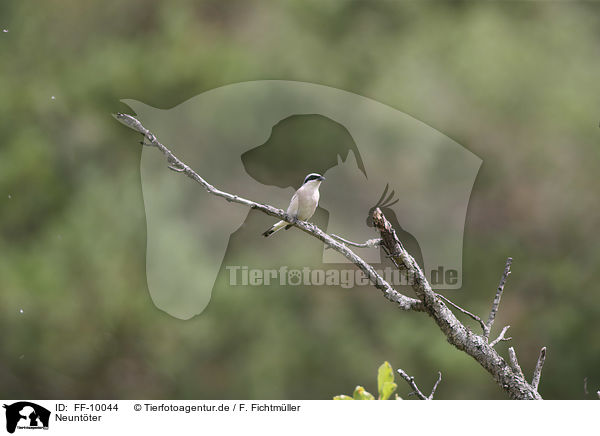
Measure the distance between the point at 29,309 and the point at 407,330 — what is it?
6.09 feet

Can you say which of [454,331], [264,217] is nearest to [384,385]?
[454,331]

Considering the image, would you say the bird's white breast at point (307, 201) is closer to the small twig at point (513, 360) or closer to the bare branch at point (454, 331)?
the bare branch at point (454, 331)

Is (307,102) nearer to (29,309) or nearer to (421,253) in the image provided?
(421,253)

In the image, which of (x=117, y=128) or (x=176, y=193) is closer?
(x=176, y=193)

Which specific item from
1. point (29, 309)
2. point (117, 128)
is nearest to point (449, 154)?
point (117, 128)

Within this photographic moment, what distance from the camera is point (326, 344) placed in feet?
10.6
